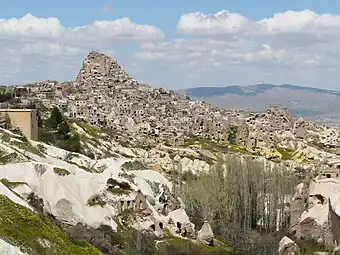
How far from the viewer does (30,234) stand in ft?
72.0

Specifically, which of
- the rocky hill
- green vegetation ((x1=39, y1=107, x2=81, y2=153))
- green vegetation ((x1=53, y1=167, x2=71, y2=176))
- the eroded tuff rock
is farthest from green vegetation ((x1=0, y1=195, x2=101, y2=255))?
green vegetation ((x1=39, y1=107, x2=81, y2=153))

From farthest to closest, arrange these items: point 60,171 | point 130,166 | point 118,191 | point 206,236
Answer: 1. point 130,166
2. point 206,236
3. point 118,191
4. point 60,171

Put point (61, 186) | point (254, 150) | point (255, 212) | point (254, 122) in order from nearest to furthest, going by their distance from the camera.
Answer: point (61, 186) < point (255, 212) < point (254, 150) < point (254, 122)

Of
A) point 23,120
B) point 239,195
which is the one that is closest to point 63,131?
point 23,120

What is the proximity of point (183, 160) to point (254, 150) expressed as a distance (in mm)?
43749

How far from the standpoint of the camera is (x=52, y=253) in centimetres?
2178

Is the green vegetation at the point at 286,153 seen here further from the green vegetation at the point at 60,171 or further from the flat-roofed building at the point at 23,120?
the green vegetation at the point at 60,171

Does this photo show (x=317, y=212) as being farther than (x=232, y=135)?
No

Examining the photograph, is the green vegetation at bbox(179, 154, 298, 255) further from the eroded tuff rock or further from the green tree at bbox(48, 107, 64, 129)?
the green tree at bbox(48, 107, 64, 129)

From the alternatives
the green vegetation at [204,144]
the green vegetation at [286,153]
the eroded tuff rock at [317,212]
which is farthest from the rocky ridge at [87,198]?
the green vegetation at [204,144]

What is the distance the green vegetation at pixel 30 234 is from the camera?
830 inches

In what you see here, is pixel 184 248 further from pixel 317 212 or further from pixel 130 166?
pixel 317 212

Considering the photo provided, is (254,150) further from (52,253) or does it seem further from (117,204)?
(52,253)

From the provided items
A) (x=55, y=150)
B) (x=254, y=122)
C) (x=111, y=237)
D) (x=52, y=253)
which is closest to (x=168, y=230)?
(x=111, y=237)
